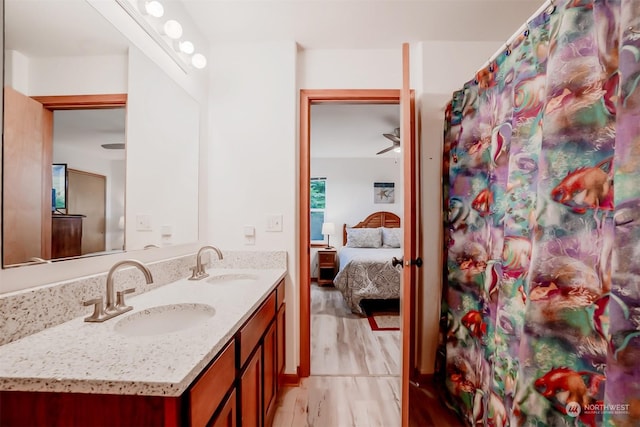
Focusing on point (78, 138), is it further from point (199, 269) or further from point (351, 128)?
point (351, 128)

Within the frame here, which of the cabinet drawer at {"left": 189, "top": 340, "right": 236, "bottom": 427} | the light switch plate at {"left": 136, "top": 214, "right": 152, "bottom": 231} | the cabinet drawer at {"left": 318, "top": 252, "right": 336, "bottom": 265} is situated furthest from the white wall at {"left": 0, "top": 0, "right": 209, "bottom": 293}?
the cabinet drawer at {"left": 318, "top": 252, "right": 336, "bottom": 265}

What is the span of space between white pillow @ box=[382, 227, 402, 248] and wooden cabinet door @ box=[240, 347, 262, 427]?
3803mm

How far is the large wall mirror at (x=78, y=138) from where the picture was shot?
0.81 metres

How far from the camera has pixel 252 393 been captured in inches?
45.4

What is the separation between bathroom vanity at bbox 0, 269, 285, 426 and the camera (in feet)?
2.00

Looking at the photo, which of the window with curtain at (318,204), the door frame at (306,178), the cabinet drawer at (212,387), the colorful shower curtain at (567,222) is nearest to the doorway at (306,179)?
the door frame at (306,178)

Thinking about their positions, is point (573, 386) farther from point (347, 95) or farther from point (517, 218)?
point (347, 95)

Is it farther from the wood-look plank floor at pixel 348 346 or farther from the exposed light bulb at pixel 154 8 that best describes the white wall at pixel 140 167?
the wood-look plank floor at pixel 348 346

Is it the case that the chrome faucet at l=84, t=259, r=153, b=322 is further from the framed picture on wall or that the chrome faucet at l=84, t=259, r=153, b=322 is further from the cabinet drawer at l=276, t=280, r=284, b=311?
the framed picture on wall

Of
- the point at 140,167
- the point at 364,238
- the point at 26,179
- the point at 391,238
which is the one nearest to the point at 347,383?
the point at 140,167

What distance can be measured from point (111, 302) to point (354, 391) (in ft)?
5.31

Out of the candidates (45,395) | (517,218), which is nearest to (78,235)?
(45,395)

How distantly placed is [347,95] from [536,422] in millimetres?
2058

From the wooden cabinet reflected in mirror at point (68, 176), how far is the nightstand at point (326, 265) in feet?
12.1
